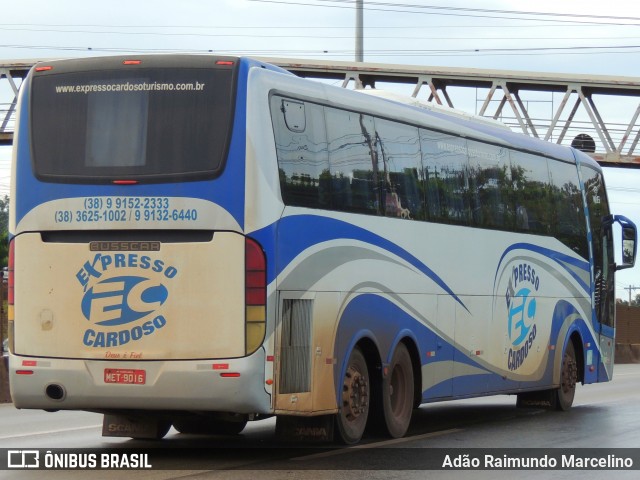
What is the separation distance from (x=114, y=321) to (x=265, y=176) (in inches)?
71.8

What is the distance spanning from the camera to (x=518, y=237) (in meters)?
18.3

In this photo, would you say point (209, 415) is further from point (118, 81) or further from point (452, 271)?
point (452, 271)

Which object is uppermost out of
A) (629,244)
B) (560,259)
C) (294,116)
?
(294,116)

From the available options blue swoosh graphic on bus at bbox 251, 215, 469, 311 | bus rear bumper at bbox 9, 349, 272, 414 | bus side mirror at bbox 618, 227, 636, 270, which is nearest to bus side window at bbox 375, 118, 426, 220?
blue swoosh graphic on bus at bbox 251, 215, 469, 311

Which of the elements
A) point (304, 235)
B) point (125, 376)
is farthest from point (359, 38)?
point (125, 376)

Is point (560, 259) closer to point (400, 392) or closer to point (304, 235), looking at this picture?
point (400, 392)

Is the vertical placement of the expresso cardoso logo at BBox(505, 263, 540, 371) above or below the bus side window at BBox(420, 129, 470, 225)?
below

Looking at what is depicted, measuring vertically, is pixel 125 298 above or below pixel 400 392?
above

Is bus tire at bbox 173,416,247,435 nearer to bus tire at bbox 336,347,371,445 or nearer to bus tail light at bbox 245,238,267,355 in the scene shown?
bus tire at bbox 336,347,371,445

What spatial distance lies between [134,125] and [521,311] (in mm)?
7958

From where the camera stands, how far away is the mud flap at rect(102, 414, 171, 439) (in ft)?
43.6

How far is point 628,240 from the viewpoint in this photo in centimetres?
2194

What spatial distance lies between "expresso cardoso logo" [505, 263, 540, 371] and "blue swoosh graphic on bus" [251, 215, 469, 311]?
392 centimetres

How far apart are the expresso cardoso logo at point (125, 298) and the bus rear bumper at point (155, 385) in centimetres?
25
